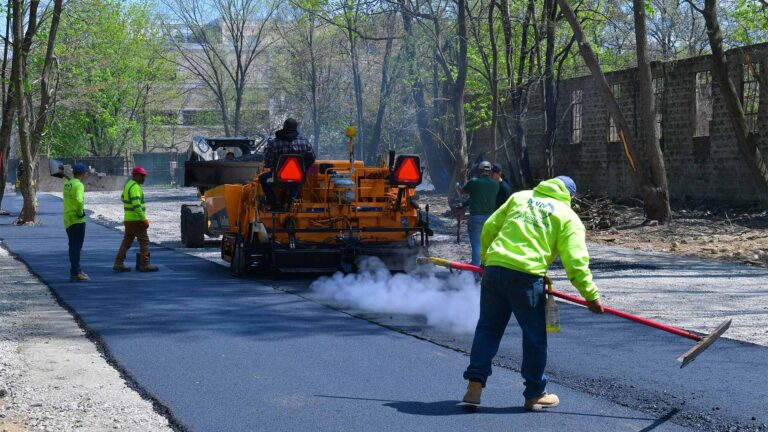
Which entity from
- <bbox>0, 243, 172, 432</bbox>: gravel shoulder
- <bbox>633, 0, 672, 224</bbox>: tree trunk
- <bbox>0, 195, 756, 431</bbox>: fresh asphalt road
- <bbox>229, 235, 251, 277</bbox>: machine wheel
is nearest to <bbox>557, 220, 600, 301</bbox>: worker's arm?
<bbox>0, 195, 756, 431</bbox>: fresh asphalt road

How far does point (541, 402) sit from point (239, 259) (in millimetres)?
9163

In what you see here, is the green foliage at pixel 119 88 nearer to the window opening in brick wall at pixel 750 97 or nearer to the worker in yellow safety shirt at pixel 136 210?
the window opening in brick wall at pixel 750 97

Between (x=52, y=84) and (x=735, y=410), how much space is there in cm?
3921

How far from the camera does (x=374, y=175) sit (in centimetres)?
1556

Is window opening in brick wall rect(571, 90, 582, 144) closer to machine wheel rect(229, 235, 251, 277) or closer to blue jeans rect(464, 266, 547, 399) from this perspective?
machine wheel rect(229, 235, 251, 277)

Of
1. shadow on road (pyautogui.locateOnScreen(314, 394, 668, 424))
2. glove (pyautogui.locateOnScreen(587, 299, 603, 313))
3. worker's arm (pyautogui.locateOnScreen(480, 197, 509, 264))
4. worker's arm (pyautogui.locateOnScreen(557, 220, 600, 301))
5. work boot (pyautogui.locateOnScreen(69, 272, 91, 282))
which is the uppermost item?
worker's arm (pyautogui.locateOnScreen(480, 197, 509, 264))

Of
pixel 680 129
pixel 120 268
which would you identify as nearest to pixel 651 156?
pixel 680 129

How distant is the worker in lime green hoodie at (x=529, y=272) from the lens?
6.65 metres

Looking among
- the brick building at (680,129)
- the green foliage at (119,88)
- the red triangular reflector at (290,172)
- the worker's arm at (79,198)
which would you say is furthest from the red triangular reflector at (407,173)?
the green foliage at (119,88)

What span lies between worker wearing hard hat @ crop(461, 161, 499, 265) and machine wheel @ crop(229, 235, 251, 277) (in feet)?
10.5

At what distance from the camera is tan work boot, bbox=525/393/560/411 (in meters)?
6.84

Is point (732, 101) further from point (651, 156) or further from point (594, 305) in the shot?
point (594, 305)

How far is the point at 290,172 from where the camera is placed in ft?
47.5

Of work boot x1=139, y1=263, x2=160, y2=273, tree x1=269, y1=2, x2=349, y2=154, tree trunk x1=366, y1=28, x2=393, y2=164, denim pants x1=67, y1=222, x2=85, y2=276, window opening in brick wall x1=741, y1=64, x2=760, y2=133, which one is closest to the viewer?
denim pants x1=67, y1=222, x2=85, y2=276
